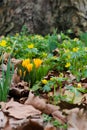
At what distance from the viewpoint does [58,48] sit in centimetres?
472

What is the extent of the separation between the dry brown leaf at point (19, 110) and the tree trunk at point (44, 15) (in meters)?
3.71

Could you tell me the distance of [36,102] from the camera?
8.81ft

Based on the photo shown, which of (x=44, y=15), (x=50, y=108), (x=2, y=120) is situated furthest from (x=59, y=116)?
(x=44, y=15)

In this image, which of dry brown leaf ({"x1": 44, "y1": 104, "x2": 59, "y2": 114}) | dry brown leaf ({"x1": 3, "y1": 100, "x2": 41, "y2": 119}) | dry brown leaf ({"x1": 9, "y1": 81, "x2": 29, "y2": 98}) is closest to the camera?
dry brown leaf ({"x1": 3, "y1": 100, "x2": 41, "y2": 119})

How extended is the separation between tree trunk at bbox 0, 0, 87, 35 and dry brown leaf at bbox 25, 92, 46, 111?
356cm

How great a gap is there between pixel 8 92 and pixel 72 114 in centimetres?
63

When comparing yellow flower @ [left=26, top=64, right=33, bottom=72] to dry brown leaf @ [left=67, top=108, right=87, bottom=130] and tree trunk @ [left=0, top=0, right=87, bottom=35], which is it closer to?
dry brown leaf @ [left=67, top=108, right=87, bottom=130]

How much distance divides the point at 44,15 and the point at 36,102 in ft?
12.3

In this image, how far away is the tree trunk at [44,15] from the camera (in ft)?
20.2

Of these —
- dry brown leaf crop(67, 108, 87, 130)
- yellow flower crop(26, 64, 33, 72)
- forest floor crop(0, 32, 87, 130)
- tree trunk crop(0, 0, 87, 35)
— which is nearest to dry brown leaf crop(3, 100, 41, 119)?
forest floor crop(0, 32, 87, 130)

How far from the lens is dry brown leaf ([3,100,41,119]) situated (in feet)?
8.02

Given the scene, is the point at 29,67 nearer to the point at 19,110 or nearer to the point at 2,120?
the point at 19,110

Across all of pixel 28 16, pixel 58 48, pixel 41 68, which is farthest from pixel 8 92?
pixel 28 16

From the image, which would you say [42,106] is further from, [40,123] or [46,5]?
[46,5]
